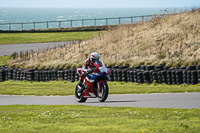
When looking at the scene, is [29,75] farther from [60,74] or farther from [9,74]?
[60,74]

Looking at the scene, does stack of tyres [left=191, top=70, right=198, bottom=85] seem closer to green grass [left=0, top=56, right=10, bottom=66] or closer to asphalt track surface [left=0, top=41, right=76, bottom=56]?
green grass [left=0, top=56, right=10, bottom=66]

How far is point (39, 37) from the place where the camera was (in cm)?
4884

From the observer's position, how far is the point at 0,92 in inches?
806

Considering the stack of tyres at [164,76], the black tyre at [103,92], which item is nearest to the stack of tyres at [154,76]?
the stack of tyres at [164,76]

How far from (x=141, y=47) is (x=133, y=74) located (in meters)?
5.88

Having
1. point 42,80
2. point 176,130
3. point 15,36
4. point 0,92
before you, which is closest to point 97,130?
point 176,130

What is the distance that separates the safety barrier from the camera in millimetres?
19250

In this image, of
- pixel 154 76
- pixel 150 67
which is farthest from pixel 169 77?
pixel 150 67

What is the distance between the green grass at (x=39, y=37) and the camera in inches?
1773

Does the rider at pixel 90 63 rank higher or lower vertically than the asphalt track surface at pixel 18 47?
higher

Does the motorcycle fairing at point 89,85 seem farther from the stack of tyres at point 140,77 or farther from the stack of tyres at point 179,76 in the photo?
the stack of tyres at point 140,77

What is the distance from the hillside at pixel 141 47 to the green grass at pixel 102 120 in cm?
1078

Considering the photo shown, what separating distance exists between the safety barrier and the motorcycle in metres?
6.97

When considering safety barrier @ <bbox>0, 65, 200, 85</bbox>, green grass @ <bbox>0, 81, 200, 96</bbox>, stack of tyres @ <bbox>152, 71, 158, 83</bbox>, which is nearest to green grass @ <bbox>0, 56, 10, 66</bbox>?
safety barrier @ <bbox>0, 65, 200, 85</bbox>
